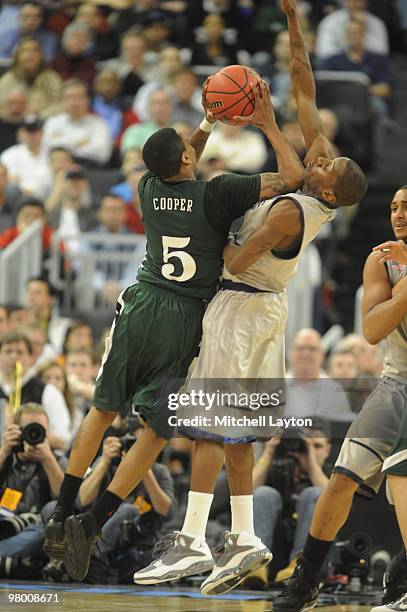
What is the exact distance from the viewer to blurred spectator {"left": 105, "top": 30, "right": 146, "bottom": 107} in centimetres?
1764

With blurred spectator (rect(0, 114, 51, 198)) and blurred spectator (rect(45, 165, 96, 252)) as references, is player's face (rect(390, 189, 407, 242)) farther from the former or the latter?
blurred spectator (rect(0, 114, 51, 198))

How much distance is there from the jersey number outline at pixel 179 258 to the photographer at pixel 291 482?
1986 millimetres

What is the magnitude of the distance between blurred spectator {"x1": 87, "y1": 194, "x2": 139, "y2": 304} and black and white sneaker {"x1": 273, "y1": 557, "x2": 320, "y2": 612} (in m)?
6.34

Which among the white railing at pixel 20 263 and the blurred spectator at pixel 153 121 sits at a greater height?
the blurred spectator at pixel 153 121

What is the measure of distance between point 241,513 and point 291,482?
185 cm

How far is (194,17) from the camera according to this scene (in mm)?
19141

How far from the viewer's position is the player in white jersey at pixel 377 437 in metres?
7.88

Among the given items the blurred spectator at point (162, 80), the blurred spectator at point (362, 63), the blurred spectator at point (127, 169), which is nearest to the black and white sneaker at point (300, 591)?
the blurred spectator at point (127, 169)

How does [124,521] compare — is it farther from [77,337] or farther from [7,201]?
[7,201]

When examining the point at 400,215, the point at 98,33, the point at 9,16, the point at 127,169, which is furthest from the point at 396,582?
the point at 9,16

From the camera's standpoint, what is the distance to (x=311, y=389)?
10414mm

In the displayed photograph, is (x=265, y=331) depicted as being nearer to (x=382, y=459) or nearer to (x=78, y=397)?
(x=382, y=459)

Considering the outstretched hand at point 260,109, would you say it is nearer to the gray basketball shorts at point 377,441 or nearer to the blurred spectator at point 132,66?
the gray basketball shorts at point 377,441

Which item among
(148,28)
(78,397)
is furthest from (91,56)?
(78,397)
